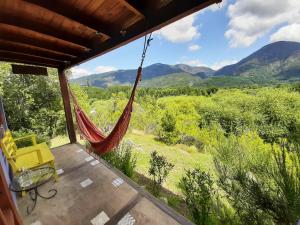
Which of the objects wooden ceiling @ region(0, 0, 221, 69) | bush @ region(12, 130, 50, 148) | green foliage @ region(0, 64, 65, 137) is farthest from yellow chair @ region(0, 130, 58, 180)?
green foliage @ region(0, 64, 65, 137)

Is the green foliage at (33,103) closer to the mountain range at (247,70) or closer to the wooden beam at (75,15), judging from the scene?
the wooden beam at (75,15)

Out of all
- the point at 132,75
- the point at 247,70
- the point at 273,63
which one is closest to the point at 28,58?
the point at 247,70

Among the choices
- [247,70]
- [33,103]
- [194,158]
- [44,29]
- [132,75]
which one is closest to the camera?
[44,29]

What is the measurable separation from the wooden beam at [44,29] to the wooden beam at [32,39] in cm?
11

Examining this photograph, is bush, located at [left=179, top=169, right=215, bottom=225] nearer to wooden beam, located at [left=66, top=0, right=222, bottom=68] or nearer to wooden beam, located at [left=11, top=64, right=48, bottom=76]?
wooden beam, located at [left=66, top=0, right=222, bottom=68]

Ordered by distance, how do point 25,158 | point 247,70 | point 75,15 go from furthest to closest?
1. point 247,70
2. point 25,158
3. point 75,15

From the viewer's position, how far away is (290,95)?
592 inches

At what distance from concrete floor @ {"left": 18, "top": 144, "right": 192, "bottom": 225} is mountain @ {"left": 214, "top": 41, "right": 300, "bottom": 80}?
61.6 metres

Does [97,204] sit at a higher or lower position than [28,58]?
lower

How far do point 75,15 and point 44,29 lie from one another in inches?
16.4

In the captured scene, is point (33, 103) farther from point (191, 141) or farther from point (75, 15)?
point (191, 141)

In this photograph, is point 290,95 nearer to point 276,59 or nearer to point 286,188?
point 286,188

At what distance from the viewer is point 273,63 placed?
68.4m

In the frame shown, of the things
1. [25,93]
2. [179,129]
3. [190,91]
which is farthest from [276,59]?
[25,93]
